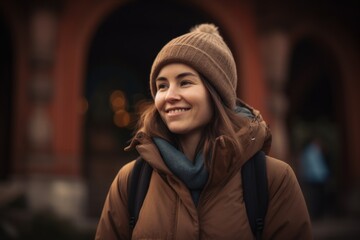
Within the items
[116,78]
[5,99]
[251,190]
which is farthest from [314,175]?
[251,190]

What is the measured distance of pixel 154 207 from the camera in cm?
203

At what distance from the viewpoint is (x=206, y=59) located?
2172 millimetres

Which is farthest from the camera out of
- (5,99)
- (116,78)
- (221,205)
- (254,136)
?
(116,78)

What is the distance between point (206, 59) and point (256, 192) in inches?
25.3

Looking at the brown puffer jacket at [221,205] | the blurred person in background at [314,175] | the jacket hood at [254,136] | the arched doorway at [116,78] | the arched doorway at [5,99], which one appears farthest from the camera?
the arched doorway at [116,78]

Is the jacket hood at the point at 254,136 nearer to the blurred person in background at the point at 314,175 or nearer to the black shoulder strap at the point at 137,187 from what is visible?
the black shoulder strap at the point at 137,187

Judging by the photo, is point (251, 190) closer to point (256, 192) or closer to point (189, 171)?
point (256, 192)

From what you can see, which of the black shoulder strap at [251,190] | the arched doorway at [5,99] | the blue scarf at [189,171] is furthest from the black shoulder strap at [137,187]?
the arched doorway at [5,99]

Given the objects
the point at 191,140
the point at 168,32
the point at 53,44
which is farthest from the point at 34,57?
the point at 191,140

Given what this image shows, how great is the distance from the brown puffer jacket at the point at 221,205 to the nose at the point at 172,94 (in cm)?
24

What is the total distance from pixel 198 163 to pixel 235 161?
163mm

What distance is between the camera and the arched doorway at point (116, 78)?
13.1 metres

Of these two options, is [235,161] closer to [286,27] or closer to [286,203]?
[286,203]

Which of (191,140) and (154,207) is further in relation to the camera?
(191,140)
